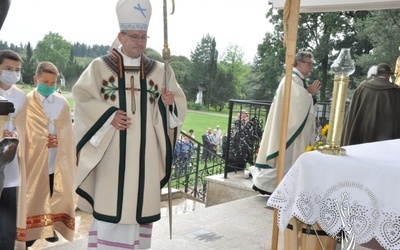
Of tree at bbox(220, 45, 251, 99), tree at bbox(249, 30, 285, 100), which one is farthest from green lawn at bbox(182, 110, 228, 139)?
tree at bbox(249, 30, 285, 100)

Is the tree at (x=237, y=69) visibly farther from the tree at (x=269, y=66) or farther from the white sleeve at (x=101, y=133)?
the white sleeve at (x=101, y=133)

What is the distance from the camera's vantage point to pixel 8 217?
3.21 meters

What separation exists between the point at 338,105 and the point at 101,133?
149 centimetres

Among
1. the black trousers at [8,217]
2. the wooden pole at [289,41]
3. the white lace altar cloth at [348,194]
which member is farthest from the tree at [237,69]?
the white lace altar cloth at [348,194]

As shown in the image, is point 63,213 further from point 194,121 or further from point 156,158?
point 194,121

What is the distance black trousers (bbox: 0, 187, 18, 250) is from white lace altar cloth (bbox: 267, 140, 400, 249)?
1.91 meters

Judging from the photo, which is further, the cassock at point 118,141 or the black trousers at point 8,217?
the black trousers at point 8,217

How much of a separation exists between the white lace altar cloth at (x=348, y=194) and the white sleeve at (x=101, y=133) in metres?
1.18

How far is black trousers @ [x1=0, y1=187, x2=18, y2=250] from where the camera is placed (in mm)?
3162

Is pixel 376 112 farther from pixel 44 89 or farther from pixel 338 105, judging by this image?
pixel 44 89

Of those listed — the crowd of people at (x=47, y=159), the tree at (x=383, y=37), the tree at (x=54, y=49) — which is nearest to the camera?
the crowd of people at (x=47, y=159)

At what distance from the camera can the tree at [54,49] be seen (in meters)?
8.43

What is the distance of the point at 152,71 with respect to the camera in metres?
3.07

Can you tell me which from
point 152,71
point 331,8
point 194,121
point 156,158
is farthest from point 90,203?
point 194,121
